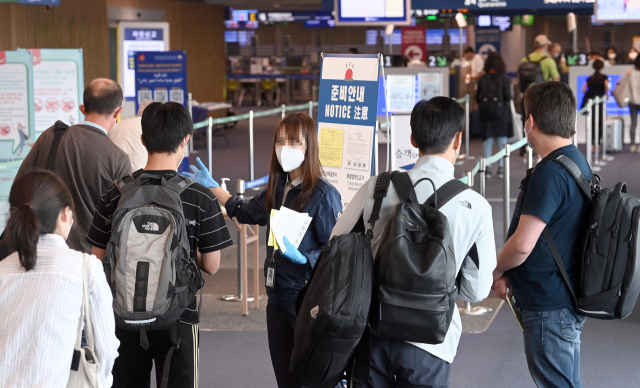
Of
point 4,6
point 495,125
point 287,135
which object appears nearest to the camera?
point 287,135

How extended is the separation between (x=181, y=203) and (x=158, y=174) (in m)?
0.15

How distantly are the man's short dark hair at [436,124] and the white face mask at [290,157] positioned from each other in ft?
2.59

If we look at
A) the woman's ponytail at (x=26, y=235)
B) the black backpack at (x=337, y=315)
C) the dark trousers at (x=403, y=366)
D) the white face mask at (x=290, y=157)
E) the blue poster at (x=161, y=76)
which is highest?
the blue poster at (x=161, y=76)

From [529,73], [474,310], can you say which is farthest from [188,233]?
[529,73]

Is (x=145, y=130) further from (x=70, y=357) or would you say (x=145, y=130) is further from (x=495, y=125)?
(x=495, y=125)

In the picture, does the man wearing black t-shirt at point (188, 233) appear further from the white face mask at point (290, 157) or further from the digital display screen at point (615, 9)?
the digital display screen at point (615, 9)

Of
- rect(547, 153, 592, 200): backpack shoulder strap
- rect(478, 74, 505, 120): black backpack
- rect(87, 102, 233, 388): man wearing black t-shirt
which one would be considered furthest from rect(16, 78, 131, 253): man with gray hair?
rect(478, 74, 505, 120): black backpack

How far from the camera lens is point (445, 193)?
93.3 inches

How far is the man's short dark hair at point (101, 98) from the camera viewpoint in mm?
3711

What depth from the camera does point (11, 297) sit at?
2.01 m

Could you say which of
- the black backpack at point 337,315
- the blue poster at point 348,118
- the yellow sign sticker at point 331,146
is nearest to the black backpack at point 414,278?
the black backpack at point 337,315

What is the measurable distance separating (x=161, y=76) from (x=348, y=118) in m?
7.03

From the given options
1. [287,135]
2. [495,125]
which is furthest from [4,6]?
[287,135]

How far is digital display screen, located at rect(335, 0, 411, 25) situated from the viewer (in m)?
9.02
